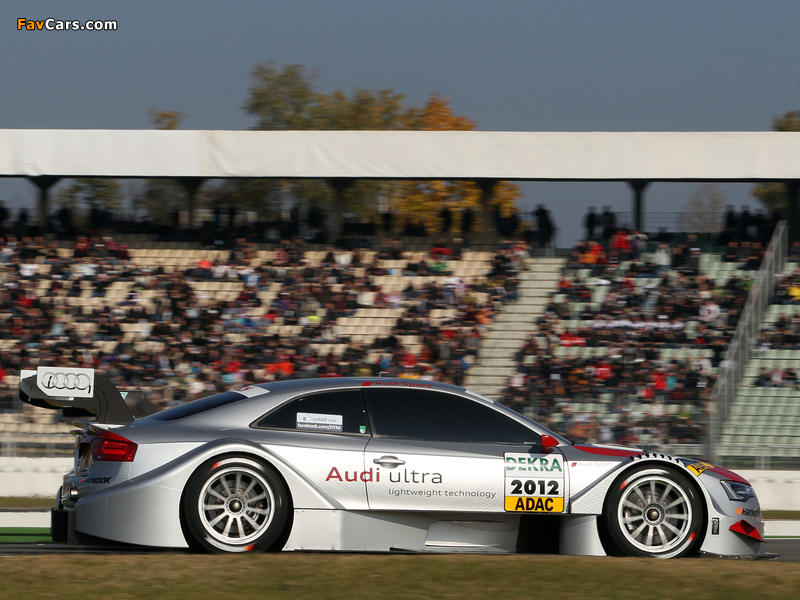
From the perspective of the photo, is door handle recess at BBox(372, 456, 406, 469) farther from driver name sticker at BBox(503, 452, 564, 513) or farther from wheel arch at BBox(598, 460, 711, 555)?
wheel arch at BBox(598, 460, 711, 555)

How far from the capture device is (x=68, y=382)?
7.07m

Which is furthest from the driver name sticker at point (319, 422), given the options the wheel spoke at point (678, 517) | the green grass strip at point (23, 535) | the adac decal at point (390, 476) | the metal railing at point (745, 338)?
the metal railing at point (745, 338)

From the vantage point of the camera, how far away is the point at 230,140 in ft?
73.1

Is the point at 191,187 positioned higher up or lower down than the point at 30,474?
higher up

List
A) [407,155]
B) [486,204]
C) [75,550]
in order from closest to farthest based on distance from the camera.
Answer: [75,550], [486,204], [407,155]

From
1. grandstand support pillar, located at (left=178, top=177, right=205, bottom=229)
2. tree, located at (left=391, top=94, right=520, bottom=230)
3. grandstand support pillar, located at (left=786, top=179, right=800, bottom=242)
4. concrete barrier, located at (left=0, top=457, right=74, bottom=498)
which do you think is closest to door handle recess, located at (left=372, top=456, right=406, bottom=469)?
concrete barrier, located at (left=0, top=457, right=74, bottom=498)

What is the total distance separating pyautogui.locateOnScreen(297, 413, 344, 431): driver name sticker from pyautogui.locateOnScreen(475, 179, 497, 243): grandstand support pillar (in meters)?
14.7

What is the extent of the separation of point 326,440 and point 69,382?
202cm

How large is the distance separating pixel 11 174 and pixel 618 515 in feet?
63.0

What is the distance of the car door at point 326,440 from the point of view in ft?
20.8

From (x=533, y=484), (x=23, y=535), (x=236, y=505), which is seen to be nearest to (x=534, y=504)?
(x=533, y=484)

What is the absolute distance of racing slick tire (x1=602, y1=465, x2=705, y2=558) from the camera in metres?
6.58

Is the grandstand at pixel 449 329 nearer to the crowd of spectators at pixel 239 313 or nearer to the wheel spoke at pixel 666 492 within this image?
the crowd of spectators at pixel 239 313

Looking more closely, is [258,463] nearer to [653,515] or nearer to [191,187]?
[653,515]
